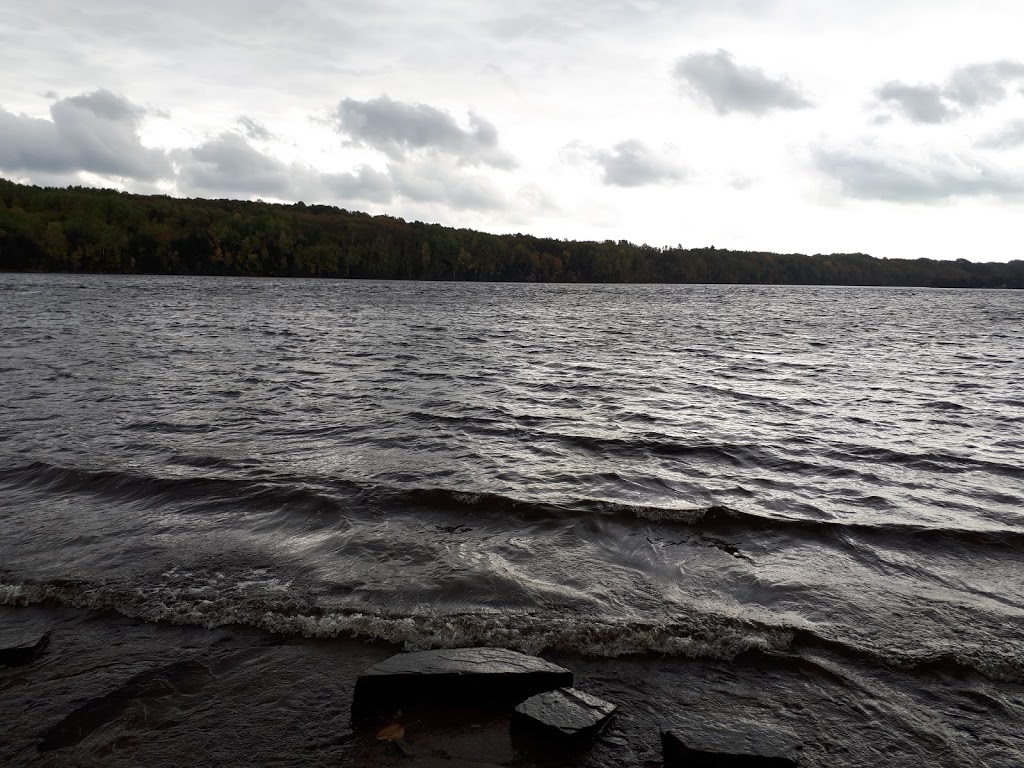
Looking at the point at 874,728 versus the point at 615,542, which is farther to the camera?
the point at 615,542

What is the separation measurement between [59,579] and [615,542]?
6.20 m

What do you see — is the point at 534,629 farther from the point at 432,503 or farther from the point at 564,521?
the point at 432,503

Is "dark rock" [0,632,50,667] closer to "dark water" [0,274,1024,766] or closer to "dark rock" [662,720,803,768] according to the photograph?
"dark water" [0,274,1024,766]

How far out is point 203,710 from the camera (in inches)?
180

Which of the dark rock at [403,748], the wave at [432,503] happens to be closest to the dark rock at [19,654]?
the dark rock at [403,748]

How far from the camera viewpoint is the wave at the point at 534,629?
18.1 ft

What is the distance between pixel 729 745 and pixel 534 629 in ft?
7.35

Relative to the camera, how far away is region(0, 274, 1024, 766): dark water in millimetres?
5738

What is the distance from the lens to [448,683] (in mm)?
4641

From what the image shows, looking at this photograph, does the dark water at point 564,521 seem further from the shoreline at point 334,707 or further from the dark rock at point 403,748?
the dark rock at point 403,748

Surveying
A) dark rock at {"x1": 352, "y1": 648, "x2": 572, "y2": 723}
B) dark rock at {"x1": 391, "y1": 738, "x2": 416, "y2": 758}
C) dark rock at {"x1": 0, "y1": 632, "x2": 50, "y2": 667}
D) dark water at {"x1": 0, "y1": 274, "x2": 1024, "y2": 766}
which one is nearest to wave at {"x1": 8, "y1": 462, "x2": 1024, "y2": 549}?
dark water at {"x1": 0, "y1": 274, "x2": 1024, "y2": 766}

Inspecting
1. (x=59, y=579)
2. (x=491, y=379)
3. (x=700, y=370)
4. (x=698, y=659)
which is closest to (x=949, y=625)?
(x=698, y=659)

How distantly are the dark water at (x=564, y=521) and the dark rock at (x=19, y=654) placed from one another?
93 cm

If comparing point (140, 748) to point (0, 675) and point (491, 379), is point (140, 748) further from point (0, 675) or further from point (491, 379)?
point (491, 379)
